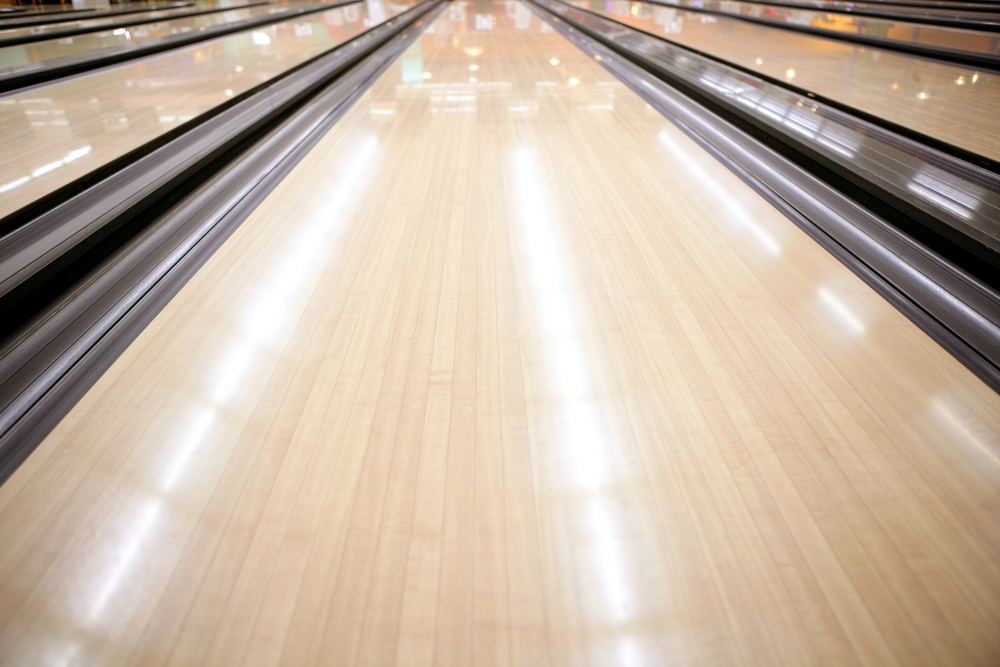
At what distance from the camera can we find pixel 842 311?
3.48 ft

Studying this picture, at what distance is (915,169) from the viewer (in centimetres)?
157

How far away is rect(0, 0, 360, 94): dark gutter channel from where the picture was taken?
8.48ft

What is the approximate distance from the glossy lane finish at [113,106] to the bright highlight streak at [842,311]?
183 centimetres

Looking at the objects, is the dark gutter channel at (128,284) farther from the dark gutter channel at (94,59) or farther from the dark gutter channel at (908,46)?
the dark gutter channel at (908,46)

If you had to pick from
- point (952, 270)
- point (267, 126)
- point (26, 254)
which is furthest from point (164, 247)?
point (952, 270)

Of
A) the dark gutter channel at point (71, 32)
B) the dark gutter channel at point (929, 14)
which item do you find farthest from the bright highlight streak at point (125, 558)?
the dark gutter channel at point (929, 14)

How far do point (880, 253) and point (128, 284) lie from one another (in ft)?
5.26

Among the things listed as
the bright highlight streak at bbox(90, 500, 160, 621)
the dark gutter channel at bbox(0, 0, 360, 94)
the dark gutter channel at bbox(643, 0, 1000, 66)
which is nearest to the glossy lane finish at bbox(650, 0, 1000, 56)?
the dark gutter channel at bbox(643, 0, 1000, 66)

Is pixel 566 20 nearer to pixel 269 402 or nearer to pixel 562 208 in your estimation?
pixel 562 208

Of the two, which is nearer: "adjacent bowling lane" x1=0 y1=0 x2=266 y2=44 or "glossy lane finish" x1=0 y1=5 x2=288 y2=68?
"glossy lane finish" x1=0 y1=5 x2=288 y2=68

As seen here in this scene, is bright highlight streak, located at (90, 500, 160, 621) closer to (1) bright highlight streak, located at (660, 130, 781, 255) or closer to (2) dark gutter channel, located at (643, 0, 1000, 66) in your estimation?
(1) bright highlight streak, located at (660, 130, 781, 255)

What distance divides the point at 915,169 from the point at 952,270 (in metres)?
0.58

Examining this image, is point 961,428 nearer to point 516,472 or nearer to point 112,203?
point 516,472

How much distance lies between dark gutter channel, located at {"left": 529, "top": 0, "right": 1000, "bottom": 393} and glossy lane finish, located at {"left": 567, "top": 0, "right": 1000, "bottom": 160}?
66 cm
